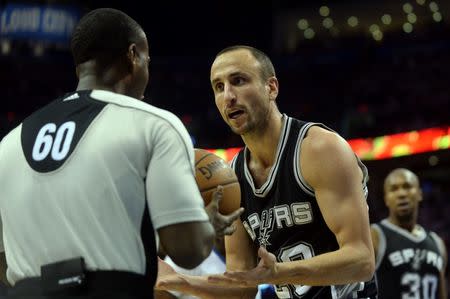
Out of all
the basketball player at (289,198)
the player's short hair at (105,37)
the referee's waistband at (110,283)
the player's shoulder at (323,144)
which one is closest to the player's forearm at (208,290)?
the basketball player at (289,198)

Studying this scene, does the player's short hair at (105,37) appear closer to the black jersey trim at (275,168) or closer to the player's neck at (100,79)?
the player's neck at (100,79)

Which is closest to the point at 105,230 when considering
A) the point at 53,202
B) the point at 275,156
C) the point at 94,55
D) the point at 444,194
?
the point at 53,202

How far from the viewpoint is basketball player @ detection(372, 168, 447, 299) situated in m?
8.29

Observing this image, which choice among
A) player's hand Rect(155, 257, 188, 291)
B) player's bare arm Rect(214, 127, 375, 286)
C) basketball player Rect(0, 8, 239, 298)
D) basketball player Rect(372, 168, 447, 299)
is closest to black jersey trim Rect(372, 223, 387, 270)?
basketball player Rect(372, 168, 447, 299)

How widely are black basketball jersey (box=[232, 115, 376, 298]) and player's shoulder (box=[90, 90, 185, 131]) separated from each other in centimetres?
155

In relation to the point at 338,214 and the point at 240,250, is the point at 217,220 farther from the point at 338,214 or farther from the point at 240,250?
the point at 240,250

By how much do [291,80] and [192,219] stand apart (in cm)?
2323

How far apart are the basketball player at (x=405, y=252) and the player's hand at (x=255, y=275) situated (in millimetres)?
5193

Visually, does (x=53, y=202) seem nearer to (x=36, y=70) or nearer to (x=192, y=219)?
(x=192, y=219)

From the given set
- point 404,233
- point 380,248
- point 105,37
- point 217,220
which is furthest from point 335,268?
point 404,233

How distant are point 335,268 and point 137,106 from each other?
151 cm

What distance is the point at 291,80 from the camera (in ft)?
83.6

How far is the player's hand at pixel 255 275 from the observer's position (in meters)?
3.23

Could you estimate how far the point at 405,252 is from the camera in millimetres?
8516
